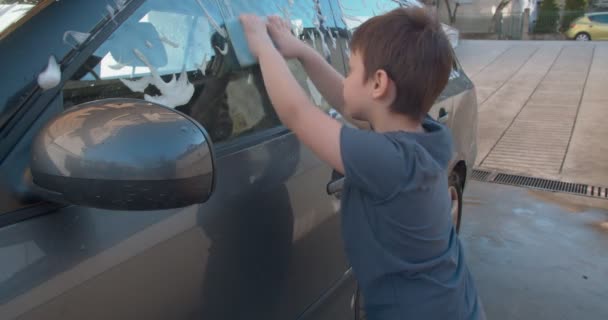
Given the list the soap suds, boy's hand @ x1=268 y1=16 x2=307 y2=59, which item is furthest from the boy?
the soap suds

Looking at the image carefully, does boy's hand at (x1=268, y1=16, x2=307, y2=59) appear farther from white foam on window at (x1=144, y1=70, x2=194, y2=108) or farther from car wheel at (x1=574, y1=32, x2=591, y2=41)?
car wheel at (x1=574, y1=32, x2=591, y2=41)

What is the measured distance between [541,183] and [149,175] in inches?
193

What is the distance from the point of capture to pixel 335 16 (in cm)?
241

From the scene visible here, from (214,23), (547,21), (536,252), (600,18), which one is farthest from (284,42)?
(547,21)

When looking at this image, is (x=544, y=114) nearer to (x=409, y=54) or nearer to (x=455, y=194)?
(x=455, y=194)

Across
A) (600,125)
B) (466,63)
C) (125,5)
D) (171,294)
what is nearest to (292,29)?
(125,5)

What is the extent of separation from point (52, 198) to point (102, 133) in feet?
0.61

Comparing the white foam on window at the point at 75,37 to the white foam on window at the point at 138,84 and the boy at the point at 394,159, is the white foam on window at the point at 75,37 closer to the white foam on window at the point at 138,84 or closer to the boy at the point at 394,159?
the white foam on window at the point at 138,84

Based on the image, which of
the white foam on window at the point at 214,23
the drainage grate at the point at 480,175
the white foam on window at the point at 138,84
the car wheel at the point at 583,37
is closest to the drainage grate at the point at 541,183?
the drainage grate at the point at 480,175

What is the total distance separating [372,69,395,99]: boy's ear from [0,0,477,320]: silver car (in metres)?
0.41

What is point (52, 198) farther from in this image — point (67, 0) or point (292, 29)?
Result: point (292, 29)

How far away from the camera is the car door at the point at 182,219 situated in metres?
1.12

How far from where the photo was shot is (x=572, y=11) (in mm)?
25969

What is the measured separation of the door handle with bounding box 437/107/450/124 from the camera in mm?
2923
